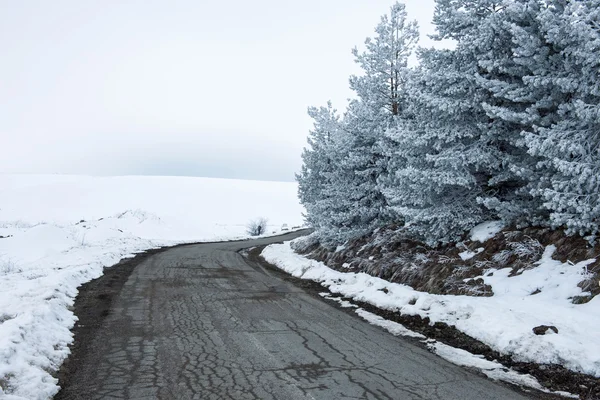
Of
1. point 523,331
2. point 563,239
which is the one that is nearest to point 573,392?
point 523,331

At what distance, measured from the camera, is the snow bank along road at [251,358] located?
473cm

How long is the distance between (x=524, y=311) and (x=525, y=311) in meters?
Result: 0.02

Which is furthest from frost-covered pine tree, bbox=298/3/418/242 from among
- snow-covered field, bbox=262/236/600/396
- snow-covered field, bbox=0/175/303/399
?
snow-covered field, bbox=0/175/303/399

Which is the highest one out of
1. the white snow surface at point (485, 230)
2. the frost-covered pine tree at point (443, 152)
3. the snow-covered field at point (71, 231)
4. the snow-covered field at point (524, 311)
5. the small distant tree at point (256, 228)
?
the frost-covered pine tree at point (443, 152)

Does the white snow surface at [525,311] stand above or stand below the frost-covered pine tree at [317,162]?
below

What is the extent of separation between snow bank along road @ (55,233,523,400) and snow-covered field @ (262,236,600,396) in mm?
802

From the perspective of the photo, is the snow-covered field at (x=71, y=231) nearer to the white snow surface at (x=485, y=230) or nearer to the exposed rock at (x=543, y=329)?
the exposed rock at (x=543, y=329)

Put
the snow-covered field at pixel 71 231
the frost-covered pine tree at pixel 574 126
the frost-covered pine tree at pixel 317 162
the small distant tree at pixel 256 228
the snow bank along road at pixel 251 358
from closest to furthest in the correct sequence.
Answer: the snow bank along road at pixel 251 358, the snow-covered field at pixel 71 231, the frost-covered pine tree at pixel 574 126, the frost-covered pine tree at pixel 317 162, the small distant tree at pixel 256 228

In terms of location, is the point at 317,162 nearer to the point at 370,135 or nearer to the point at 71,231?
the point at 370,135

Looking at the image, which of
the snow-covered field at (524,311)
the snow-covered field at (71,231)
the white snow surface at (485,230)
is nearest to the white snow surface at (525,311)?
the snow-covered field at (524,311)

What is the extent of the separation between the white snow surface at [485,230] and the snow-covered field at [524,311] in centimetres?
12

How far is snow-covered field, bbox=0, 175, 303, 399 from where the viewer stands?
5.56 metres

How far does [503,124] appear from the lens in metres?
11.4

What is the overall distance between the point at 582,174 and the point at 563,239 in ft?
6.22
